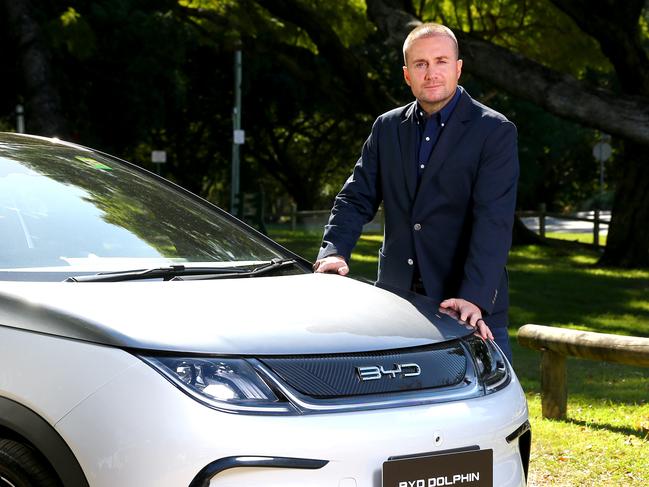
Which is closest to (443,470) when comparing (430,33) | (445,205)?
(445,205)

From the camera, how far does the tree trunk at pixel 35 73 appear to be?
19609 millimetres

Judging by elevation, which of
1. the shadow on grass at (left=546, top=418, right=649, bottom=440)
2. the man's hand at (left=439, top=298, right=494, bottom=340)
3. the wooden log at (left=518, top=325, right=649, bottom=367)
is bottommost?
the shadow on grass at (left=546, top=418, right=649, bottom=440)

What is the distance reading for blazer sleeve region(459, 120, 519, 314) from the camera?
4.26m

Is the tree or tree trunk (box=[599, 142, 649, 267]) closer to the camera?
the tree

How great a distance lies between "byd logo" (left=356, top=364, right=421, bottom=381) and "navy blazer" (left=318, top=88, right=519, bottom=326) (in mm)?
872

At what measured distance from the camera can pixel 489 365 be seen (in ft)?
12.3

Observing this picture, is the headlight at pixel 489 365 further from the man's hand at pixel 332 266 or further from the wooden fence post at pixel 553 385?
the wooden fence post at pixel 553 385

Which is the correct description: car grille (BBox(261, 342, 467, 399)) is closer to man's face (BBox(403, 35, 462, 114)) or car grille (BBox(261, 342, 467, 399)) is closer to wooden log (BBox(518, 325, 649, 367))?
man's face (BBox(403, 35, 462, 114))

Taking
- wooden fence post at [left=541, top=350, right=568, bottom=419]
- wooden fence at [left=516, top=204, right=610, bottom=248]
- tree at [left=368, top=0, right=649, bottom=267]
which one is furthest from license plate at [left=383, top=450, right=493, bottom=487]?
wooden fence at [left=516, top=204, right=610, bottom=248]

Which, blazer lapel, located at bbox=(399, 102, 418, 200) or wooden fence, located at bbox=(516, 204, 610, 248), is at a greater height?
blazer lapel, located at bbox=(399, 102, 418, 200)

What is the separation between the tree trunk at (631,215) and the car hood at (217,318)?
53.9ft

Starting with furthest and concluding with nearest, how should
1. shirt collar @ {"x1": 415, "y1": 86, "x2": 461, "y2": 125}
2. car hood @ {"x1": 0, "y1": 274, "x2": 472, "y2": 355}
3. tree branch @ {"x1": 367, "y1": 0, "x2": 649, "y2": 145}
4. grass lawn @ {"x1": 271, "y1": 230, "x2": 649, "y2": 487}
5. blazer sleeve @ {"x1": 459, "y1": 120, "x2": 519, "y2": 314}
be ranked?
tree branch @ {"x1": 367, "y1": 0, "x2": 649, "y2": 145} < grass lawn @ {"x1": 271, "y1": 230, "x2": 649, "y2": 487} < shirt collar @ {"x1": 415, "y1": 86, "x2": 461, "y2": 125} < blazer sleeve @ {"x1": 459, "y1": 120, "x2": 519, "y2": 314} < car hood @ {"x1": 0, "y1": 274, "x2": 472, "y2": 355}

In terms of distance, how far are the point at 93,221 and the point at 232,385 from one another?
1.25 metres

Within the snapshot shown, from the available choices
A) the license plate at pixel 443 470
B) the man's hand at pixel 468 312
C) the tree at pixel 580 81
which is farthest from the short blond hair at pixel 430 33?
the tree at pixel 580 81
